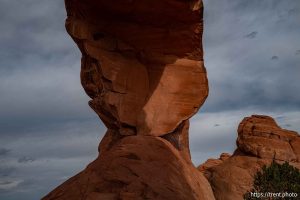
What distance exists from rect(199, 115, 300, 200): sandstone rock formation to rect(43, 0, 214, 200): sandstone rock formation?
44.3 ft

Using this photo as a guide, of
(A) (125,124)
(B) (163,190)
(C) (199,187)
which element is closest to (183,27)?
(A) (125,124)

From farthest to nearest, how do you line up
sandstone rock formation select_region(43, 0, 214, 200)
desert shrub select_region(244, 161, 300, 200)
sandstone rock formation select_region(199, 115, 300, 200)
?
sandstone rock formation select_region(199, 115, 300, 200) → desert shrub select_region(244, 161, 300, 200) → sandstone rock formation select_region(43, 0, 214, 200)

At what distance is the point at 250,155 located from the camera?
33.2 m

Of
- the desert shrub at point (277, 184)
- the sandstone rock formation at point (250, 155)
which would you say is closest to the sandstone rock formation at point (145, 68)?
the desert shrub at point (277, 184)

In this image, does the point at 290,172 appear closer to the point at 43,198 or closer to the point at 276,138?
the point at 276,138

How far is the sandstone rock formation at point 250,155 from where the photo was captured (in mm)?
30391

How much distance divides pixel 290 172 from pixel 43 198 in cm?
1650

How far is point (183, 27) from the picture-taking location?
1636cm

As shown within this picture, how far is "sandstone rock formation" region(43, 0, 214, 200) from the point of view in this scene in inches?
613

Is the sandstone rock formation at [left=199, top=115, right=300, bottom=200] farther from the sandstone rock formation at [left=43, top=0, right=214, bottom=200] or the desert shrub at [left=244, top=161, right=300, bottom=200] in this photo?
the sandstone rock formation at [left=43, top=0, right=214, bottom=200]

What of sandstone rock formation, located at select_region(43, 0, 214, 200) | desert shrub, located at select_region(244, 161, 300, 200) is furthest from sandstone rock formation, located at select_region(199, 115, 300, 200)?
sandstone rock formation, located at select_region(43, 0, 214, 200)

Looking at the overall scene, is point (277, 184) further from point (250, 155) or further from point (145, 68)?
point (145, 68)

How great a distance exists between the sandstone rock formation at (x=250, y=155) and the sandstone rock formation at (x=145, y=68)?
13495mm

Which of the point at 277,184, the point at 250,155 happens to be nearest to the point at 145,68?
the point at 277,184
